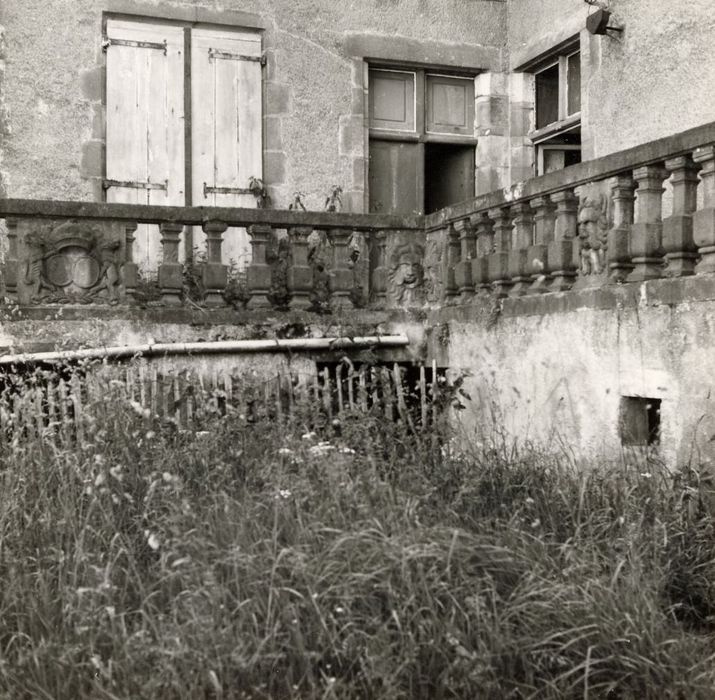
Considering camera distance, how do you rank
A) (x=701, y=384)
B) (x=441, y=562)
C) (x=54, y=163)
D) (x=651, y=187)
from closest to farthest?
(x=441, y=562), (x=701, y=384), (x=651, y=187), (x=54, y=163)

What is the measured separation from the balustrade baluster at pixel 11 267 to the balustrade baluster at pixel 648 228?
13.5 ft

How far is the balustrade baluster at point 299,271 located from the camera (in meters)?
7.26

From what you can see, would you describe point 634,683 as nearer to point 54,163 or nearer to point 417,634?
point 417,634

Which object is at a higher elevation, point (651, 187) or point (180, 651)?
point (651, 187)

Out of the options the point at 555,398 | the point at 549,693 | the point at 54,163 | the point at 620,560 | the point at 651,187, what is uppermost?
the point at 54,163

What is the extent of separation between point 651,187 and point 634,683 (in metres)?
3.00

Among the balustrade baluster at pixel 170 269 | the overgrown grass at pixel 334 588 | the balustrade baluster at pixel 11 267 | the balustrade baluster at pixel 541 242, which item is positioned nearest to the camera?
the overgrown grass at pixel 334 588

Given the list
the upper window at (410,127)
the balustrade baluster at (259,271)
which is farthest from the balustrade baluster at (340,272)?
the upper window at (410,127)

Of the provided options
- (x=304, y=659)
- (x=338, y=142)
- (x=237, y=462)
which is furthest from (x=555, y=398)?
(x=338, y=142)

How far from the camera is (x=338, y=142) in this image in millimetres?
9664

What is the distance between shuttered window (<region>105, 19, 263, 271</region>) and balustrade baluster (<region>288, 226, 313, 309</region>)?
1833 mm

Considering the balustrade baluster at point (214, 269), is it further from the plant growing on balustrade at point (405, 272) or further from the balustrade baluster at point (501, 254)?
the balustrade baluster at point (501, 254)

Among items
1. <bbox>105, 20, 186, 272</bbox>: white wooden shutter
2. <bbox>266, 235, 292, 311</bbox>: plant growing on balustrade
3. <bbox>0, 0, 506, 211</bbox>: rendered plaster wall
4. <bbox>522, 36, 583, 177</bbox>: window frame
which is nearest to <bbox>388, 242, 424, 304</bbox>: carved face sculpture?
<bbox>266, 235, 292, 311</bbox>: plant growing on balustrade

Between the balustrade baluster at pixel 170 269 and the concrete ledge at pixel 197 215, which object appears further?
the balustrade baluster at pixel 170 269
